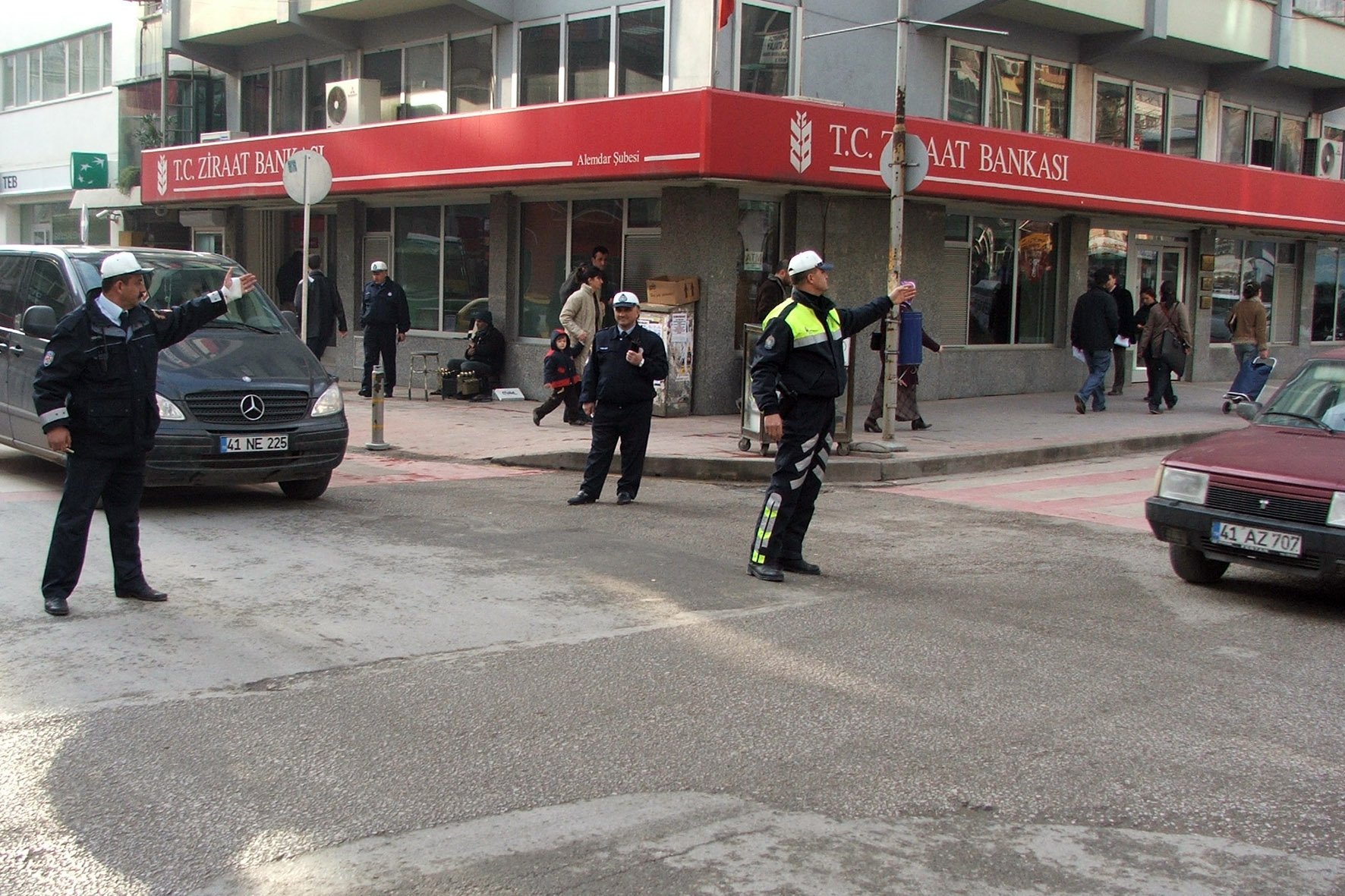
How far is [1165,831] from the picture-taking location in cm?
427

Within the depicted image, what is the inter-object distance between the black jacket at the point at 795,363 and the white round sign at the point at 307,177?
858 cm

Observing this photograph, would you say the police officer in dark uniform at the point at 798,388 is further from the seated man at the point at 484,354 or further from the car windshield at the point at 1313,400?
the seated man at the point at 484,354

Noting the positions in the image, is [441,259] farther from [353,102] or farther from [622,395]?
[622,395]

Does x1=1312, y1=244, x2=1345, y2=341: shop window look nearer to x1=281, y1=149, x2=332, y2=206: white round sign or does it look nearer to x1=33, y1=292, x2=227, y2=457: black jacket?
x1=281, y1=149, x2=332, y2=206: white round sign

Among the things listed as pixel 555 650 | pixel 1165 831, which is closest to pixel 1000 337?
pixel 555 650

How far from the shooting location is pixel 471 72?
1922 cm

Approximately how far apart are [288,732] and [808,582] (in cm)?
370

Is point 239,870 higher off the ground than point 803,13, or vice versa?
point 803,13

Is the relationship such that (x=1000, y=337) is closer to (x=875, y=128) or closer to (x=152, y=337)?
(x=875, y=128)

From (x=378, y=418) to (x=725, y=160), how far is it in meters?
4.68

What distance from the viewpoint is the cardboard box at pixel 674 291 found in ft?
52.4

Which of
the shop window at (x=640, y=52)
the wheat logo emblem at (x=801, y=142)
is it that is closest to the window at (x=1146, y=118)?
the wheat logo emblem at (x=801, y=142)

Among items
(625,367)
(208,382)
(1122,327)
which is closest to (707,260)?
(625,367)

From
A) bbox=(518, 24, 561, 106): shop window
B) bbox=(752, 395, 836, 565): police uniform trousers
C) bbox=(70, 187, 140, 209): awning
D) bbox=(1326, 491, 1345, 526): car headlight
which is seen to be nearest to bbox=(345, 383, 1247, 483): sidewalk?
bbox=(518, 24, 561, 106): shop window
